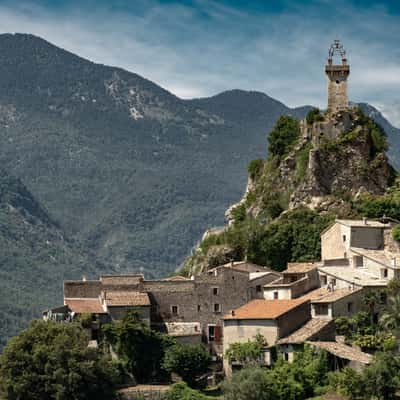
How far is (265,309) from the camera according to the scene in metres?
75.7

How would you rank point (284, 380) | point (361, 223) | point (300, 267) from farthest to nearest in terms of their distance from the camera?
point (361, 223) → point (300, 267) → point (284, 380)

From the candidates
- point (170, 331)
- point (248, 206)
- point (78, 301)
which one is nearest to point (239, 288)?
point (170, 331)

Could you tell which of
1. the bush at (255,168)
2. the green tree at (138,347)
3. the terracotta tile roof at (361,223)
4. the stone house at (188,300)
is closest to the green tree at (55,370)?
the green tree at (138,347)

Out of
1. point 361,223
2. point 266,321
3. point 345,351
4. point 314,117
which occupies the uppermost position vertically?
point 314,117

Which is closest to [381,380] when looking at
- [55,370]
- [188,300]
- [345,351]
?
[345,351]

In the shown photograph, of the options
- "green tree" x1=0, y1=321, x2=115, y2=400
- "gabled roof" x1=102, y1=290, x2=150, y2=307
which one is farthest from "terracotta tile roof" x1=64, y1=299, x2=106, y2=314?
"green tree" x1=0, y1=321, x2=115, y2=400

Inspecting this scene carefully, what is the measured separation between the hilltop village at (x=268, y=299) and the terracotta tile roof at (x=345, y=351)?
55 mm

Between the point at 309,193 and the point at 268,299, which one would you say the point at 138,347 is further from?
the point at 309,193

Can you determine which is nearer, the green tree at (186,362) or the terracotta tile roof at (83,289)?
the green tree at (186,362)

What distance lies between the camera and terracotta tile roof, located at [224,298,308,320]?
7438 cm

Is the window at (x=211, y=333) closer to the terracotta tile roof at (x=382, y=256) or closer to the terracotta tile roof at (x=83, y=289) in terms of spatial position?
the terracotta tile roof at (x=83, y=289)

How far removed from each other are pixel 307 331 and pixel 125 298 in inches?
463

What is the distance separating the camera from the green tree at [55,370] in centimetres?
6969

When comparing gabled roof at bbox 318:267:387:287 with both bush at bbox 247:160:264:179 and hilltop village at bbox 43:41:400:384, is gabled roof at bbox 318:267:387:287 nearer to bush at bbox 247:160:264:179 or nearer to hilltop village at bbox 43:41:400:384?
hilltop village at bbox 43:41:400:384
